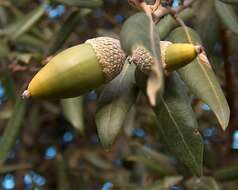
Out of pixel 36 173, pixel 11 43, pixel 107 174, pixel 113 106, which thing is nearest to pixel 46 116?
pixel 36 173

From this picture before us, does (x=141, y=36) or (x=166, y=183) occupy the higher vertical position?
(x=141, y=36)

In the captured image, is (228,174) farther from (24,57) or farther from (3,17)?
(3,17)

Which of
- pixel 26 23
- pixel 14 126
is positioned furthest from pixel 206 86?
pixel 26 23

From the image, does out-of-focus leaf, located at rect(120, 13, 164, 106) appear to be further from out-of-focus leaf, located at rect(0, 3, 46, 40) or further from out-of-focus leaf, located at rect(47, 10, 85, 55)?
out-of-focus leaf, located at rect(0, 3, 46, 40)

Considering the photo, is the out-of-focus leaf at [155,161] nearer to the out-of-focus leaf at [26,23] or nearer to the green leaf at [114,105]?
the out-of-focus leaf at [26,23]

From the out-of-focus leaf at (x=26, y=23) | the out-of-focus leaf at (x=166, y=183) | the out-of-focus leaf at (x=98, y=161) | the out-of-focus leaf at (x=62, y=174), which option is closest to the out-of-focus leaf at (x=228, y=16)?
the out-of-focus leaf at (x=166, y=183)

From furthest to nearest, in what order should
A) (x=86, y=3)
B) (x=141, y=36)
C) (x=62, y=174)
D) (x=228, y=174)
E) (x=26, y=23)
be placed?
(x=62, y=174) < (x=26, y=23) < (x=228, y=174) < (x=86, y=3) < (x=141, y=36)
